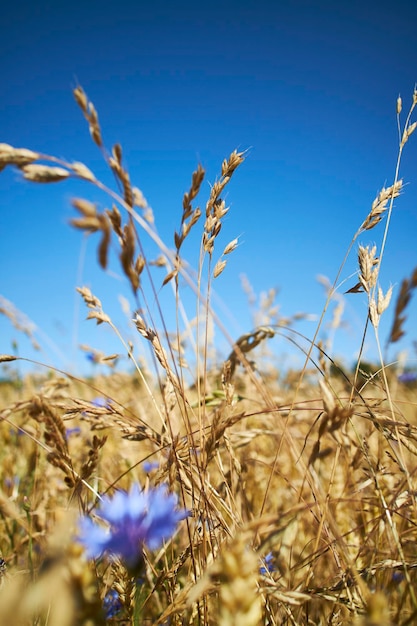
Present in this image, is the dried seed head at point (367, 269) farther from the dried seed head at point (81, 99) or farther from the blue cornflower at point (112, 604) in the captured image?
the blue cornflower at point (112, 604)

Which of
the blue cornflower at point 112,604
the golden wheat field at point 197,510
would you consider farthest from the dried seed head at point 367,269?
the blue cornflower at point 112,604

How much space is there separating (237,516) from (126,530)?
0.38 metres

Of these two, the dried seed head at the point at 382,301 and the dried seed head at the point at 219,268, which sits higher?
the dried seed head at the point at 219,268

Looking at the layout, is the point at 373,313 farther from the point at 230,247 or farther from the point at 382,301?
the point at 230,247

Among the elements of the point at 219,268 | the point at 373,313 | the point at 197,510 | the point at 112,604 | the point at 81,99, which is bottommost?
the point at 112,604

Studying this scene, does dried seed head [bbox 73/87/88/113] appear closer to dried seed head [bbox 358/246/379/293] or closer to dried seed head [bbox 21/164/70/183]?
dried seed head [bbox 21/164/70/183]

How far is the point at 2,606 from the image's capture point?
12.4 inches

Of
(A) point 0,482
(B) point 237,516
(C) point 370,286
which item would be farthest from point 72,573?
(A) point 0,482

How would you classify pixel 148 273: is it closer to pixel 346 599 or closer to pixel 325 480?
pixel 346 599

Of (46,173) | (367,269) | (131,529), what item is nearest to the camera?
(131,529)

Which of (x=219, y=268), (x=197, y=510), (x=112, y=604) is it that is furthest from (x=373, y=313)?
(x=112, y=604)

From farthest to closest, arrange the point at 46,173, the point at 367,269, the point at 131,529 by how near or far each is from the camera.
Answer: the point at 367,269 → the point at 46,173 → the point at 131,529

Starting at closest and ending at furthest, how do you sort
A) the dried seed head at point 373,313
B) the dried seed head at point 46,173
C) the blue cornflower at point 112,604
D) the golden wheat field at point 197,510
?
the golden wheat field at point 197,510
the dried seed head at point 46,173
the dried seed head at point 373,313
the blue cornflower at point 112,604

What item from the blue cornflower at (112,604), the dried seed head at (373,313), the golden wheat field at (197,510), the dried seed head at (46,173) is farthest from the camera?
the blue cornflower at (112,604)
